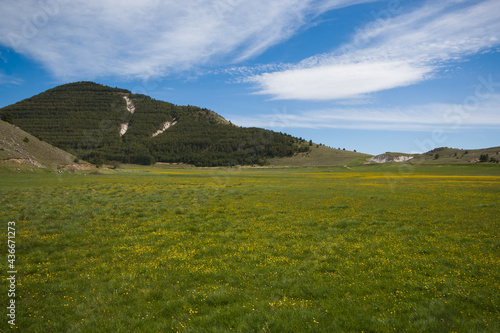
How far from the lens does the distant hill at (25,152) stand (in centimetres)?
6694

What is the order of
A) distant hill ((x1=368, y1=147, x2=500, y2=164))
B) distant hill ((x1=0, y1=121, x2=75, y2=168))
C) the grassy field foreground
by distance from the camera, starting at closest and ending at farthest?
1. the grassy field foreground
2. distant hill ((x1=0, y1=121, x2=75, y2=168))
3. distant hill ((x1=368, y1=147, x2=500, y2=164))

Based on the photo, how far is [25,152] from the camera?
72.2 meters

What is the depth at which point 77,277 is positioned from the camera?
10047mm

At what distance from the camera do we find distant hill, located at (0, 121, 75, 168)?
66.9m

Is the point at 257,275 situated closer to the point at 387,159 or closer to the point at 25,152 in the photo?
the point at 25,152

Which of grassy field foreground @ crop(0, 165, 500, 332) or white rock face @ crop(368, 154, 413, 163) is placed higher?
white rock face @ crop(368, 154, 413, 163)

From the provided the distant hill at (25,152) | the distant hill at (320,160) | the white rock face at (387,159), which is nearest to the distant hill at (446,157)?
the white rock face at (387,159)

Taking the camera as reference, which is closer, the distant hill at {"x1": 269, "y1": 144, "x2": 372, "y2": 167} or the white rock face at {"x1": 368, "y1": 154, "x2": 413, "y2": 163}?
the white rock face at {"x1": 368, "y1": 154, "x2": 413, "y2": 163}

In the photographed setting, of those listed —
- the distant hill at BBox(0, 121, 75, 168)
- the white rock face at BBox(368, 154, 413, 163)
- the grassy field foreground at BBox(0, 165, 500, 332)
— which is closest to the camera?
the grassy field foreground at BBox(0, 165, 500, 332)

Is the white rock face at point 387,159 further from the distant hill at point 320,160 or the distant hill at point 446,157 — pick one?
the distant hill at point 320,160

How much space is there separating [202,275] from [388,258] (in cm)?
861

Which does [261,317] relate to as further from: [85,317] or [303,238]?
[303,238]

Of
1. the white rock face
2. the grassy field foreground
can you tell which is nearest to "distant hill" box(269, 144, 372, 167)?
the white rock face

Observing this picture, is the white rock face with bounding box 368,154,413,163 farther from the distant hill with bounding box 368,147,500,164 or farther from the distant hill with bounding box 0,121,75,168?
the distant hill with bounding box 0,121,75,168
